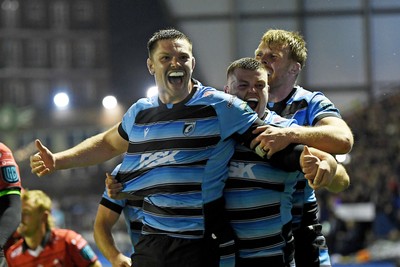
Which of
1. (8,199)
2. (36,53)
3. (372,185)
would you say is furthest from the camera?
(36,53)

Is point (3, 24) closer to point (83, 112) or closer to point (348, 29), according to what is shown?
point (83, 112)

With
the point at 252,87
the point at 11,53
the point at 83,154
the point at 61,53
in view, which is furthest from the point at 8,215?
the point at 11,53

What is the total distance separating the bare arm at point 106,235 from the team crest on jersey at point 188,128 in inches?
41.4

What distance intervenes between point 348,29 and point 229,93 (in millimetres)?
20696

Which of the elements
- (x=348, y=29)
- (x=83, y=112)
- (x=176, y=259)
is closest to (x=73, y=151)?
(x=176, y=259)

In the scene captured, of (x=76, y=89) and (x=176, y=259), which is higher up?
(x=176, y=259)

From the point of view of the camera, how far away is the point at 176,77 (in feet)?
14.3

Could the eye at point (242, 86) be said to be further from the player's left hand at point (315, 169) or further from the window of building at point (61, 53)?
the window of building at point (61, 53)

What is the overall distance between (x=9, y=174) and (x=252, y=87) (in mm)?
1384

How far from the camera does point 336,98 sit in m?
27.7

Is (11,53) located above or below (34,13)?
below

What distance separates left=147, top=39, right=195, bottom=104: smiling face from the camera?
436 cm

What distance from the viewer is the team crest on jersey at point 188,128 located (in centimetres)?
434

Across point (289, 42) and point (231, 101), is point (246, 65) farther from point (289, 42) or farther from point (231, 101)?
point (289, 42)
